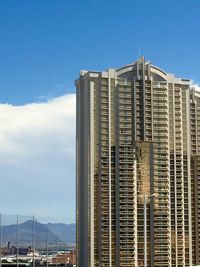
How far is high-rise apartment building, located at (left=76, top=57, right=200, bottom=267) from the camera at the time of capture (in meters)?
60.7

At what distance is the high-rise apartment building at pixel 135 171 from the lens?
60.7 m

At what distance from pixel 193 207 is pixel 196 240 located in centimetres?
364

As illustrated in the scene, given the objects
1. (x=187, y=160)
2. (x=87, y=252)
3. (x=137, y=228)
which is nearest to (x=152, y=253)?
(x=137, y=228)

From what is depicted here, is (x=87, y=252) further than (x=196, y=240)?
No

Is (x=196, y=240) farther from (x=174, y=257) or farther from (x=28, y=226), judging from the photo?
(x=28, y=226)

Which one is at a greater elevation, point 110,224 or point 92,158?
point 92,158

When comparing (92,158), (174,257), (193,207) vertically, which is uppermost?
(92,158)

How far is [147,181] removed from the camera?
63250mm

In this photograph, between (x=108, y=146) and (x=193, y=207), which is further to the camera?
(x=193, y=207)

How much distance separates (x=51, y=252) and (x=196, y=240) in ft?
53.6

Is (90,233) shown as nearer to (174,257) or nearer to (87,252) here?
(87,252)

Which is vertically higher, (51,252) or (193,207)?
(193,207)

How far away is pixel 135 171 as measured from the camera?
205 feet

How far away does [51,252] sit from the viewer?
6178 centimetres
